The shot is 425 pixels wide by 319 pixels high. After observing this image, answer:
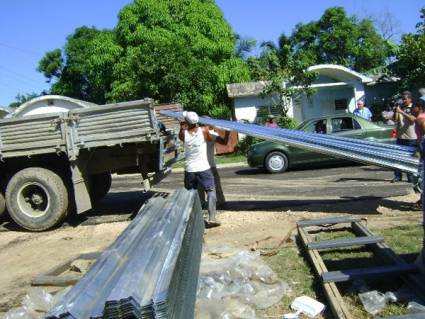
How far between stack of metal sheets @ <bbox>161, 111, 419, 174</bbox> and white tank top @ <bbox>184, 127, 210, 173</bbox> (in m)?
0.51

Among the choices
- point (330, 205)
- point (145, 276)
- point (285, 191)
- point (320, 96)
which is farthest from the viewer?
point (320, 96)

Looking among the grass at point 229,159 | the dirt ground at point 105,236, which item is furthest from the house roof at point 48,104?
→ the dirt ground at point 105,236

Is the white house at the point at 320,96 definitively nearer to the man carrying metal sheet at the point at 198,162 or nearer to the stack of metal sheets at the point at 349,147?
the stack of metal sheets at the point at 349,147

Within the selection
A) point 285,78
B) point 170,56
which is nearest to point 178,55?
point 170,56

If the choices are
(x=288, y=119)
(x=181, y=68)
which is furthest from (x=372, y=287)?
(x=181, y=68)

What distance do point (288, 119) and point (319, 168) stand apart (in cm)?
796

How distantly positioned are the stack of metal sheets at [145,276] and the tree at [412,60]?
20.3 metres

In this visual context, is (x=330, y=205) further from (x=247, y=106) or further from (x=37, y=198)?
(x=247, y=106)

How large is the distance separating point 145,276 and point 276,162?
1141 centimetres

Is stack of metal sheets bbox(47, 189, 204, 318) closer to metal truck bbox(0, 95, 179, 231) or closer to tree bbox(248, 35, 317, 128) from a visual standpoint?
metal truck bbox(0, 95, 179, 231)

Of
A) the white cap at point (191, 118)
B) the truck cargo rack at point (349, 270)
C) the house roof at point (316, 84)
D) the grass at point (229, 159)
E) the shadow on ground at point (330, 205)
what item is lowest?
the grass at point (229, 159)

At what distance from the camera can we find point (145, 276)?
375cm

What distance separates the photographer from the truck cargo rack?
4.64 metres

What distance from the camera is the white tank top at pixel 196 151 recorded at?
27.3 feet
